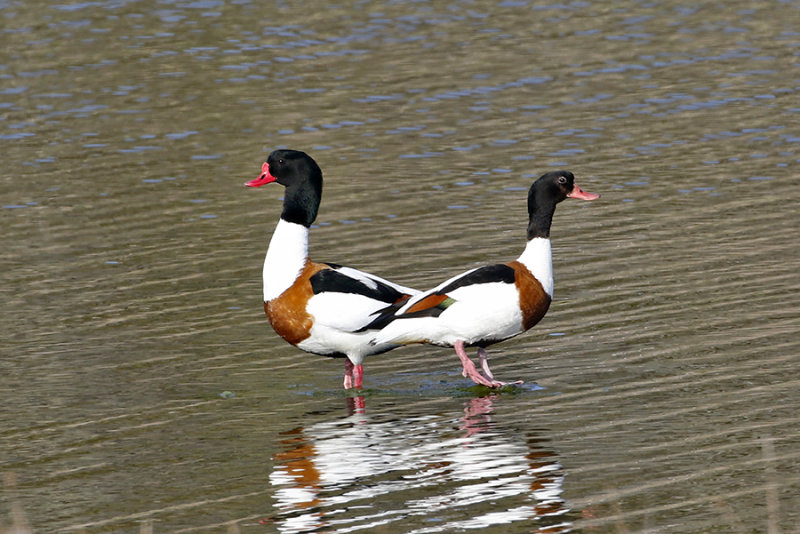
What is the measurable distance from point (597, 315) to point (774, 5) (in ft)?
75.2

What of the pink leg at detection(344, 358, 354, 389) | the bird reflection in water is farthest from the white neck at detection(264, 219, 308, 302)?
the bird reflection in water

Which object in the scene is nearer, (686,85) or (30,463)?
(30,463)

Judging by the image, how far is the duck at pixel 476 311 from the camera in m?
11.5

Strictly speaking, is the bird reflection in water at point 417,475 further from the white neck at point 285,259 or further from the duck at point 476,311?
the white neck at point 285,259

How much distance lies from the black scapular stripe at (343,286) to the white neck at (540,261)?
1186 mm

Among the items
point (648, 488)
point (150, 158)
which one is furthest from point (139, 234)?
point (648, 488)

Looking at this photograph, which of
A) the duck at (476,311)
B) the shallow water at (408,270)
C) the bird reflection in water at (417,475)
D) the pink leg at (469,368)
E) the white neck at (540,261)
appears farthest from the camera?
the white neck at (540,261)

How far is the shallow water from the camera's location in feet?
31.1

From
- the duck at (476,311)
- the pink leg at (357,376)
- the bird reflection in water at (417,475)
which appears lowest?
the bird reflection in water at (417,475)

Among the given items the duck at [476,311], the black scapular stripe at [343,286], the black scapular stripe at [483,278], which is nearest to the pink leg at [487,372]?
the duck at [476,311]

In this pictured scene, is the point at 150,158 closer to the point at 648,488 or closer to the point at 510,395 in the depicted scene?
the point at 510,395

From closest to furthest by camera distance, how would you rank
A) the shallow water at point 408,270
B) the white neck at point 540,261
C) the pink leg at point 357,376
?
the shallow water at point 408,270 < the white neck at point 540,261 < the pink leg at point 357,376

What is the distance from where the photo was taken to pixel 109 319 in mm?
14320

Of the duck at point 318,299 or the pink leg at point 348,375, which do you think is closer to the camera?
the duck at point 318,299
